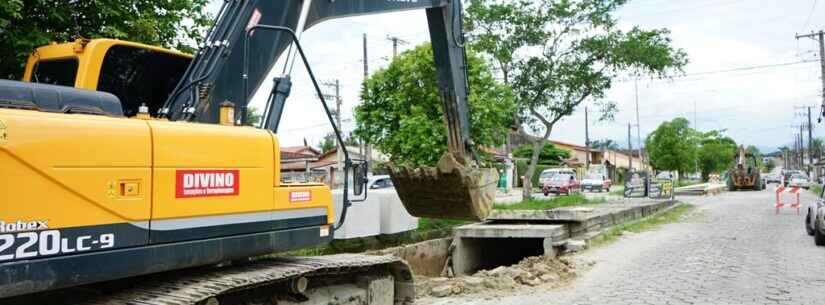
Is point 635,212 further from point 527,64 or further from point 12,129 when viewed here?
point 12,129

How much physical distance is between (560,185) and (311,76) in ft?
109

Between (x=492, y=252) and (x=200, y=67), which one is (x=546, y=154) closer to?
(x=492, y=252)

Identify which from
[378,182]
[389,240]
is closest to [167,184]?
[389,240]

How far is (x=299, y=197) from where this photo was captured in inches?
212

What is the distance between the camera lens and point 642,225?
17047mm

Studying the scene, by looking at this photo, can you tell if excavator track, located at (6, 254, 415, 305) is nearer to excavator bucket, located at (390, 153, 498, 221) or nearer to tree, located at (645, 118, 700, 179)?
excavator bucket, located at (390, 153, 498, 221)

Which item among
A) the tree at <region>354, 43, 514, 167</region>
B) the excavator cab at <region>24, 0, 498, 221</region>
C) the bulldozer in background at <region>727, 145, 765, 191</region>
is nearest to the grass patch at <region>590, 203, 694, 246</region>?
the tree at <region>354, 43, 514, 167</region>

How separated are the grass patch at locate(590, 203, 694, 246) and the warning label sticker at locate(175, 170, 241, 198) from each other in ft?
32.3

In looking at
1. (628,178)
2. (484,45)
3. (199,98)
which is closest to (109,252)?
(199,98)

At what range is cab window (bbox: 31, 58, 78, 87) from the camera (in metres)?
5.23

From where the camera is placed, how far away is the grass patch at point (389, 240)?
12614mm

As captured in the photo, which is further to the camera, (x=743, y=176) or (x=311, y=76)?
(x=743, y=176)

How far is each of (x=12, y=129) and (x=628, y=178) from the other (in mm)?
29252

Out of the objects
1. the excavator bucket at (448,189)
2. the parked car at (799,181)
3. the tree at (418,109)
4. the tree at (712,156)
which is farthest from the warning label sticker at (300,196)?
the tree at (712,156)
